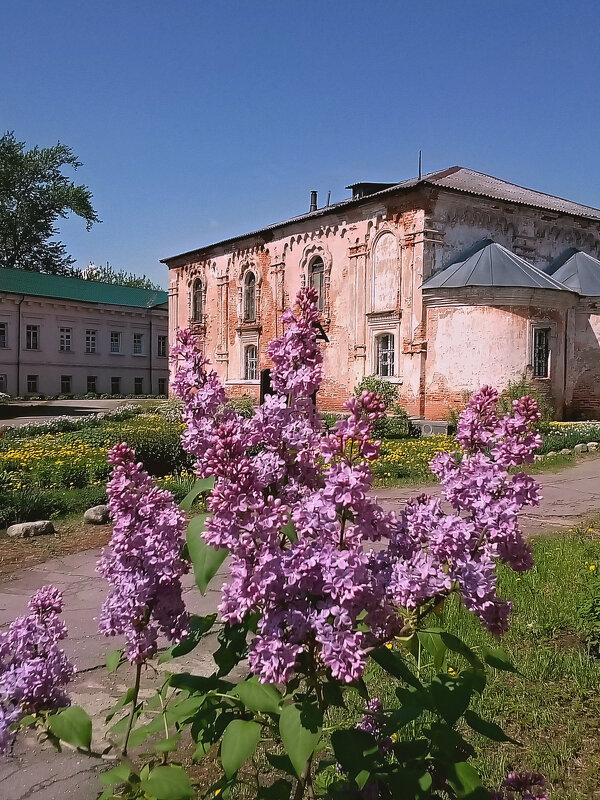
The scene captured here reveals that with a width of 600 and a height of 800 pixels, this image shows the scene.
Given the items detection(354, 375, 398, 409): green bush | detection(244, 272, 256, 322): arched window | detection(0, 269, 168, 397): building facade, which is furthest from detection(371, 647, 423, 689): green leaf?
detection(0, 269, 168, 397): building facade

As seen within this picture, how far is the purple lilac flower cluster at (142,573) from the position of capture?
5.13 ft

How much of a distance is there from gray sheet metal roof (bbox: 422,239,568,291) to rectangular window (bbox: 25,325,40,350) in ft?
95.5

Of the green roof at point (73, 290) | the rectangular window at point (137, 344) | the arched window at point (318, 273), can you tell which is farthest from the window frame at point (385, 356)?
the rectangular window at point (137, 344)

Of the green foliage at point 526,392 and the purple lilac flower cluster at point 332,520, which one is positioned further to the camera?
the green foliage at point 526,392

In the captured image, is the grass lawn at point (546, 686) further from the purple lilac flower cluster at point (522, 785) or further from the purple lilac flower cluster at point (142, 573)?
the purple lilac flower cluster at point (142, 573)

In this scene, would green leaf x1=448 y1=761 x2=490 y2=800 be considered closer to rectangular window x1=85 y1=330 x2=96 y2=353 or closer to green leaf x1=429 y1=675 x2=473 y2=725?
green leaf x1=429 y1=675 x2=473 y2=725

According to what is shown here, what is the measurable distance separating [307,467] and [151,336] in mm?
45546

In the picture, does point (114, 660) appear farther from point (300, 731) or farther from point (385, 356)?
point (385, 356)

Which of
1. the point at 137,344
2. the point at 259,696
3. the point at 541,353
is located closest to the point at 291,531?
the point at 259,696

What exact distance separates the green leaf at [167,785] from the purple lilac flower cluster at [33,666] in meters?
0.32

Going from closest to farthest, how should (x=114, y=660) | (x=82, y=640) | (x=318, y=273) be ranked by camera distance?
1. (x=114, y=660)
2. (x=82, y=640)
3. (x=318, y=273)

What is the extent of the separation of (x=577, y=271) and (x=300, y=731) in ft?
70.9

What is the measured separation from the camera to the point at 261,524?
54.4 inches

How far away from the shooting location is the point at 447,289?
18.4 m
